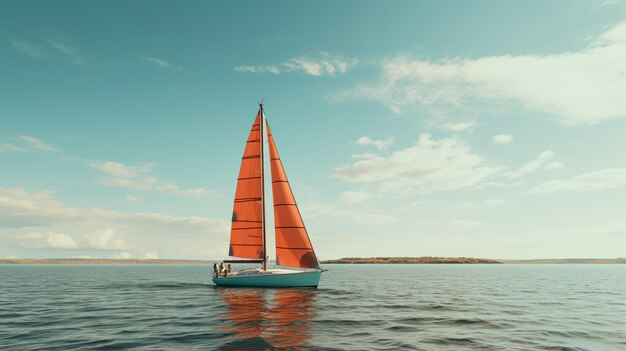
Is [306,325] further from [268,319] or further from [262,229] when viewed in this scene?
[262,229]

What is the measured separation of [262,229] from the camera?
37.0 meters

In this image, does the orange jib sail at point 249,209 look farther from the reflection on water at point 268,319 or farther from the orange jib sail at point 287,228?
the reflection on water at point 268,319

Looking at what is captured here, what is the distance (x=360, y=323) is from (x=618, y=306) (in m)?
23.3

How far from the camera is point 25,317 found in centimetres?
2206

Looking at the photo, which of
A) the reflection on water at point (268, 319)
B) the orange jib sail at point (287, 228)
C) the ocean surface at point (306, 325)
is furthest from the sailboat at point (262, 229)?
the ocean surface at point (306, 325)

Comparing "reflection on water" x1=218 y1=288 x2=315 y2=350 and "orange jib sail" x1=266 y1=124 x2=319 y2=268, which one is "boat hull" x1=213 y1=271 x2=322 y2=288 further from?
"orange jib sail" x1=266 y1=124 x2=319 y2=268

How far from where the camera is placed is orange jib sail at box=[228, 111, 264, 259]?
122 feet

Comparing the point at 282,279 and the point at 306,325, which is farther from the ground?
the point at 282,279

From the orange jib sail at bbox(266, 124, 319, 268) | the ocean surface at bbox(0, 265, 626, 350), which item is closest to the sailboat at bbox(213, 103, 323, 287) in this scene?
the orange jib sail at bbox(266, 124, 319, 268)

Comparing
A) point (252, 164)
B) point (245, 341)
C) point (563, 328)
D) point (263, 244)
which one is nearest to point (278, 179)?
point (252, 164)

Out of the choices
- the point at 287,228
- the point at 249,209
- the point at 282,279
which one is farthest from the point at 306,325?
the point at 249,209

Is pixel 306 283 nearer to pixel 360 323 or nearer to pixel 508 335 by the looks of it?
pixel 360 323

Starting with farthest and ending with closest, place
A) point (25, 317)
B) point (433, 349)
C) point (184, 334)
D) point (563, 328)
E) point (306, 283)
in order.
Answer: point (306, 283), point (25, 317), point (563, 328), point (184, 334), point (433, 349)

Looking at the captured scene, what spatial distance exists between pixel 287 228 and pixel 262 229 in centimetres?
309
